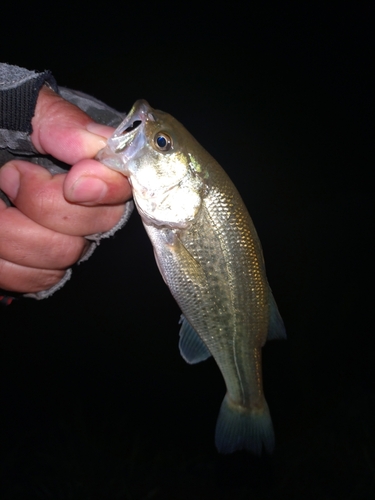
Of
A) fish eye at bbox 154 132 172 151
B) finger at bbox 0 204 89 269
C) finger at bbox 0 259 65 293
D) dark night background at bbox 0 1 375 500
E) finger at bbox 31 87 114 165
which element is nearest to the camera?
finger at bbox 31 87 114 165

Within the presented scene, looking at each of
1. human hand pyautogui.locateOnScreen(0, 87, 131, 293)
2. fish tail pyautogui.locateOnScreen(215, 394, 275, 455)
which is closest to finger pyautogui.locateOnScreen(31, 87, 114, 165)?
human hand pyautogui.locateOnScreen(0, 87, 131, 293)

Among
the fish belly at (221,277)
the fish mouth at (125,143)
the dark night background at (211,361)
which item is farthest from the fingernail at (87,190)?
the dark night background at (211,361)

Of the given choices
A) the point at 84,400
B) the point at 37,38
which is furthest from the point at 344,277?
the point at 37,38

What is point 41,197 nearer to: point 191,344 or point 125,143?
point 125,143

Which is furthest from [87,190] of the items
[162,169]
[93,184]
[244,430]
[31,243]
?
[244,430]

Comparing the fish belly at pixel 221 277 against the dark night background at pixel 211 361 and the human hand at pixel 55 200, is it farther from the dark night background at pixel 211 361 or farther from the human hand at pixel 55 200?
the dark night background at pixel 211 361

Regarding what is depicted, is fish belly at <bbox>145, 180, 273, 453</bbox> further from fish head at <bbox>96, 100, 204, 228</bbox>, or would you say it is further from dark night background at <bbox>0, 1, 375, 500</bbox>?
dark night background at <bbox>0, 1, 375, 500</bbox>

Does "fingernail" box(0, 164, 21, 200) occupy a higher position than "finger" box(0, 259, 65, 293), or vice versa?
"fingernail" box(0, 164, 21, 200)
